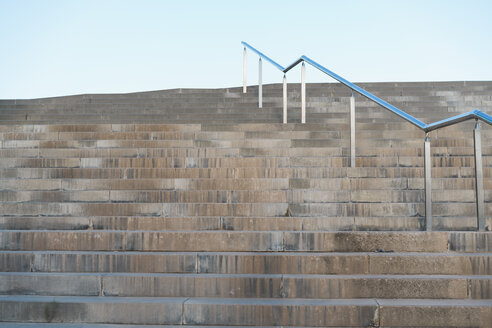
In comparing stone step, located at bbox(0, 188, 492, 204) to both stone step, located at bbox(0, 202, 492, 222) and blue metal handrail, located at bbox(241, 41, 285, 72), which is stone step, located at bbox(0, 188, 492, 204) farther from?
blue metal handrail, located at bbox(241, 41, 285, 72)

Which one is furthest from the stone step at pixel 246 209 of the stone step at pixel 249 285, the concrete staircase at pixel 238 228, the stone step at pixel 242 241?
the stone step at pixel 249 285

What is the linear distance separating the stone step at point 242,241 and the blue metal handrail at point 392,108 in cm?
100

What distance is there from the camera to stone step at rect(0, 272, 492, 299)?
355 centimetres

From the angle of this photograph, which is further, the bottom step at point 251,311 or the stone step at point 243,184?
the stone step at point 243,184

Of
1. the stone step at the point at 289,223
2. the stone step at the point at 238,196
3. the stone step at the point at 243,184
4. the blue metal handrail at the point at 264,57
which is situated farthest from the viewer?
the blue metal handrail at the point at 264,57

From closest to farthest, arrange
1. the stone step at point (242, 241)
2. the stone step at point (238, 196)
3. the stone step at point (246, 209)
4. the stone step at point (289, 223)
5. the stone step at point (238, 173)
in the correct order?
the stone step at point (242, 241), the stone step at point (289, 223), the stone step at point (246, 209), the stone step at point (238, 196), the stone step at point (238, 173)

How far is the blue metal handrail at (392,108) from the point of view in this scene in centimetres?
411

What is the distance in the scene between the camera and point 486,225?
4383 millimetres

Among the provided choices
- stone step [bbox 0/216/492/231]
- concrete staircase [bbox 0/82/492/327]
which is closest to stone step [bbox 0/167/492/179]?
concrete staircase [bbox 0/82/492/327]

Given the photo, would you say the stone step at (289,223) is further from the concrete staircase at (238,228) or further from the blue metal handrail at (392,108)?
the blue metal handrail at (392,108)

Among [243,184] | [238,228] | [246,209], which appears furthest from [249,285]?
[243,184]

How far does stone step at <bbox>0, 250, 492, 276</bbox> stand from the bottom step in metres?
0.34

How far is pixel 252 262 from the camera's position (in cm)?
385

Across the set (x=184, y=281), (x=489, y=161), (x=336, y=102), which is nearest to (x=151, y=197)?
(x=184, y=281)
